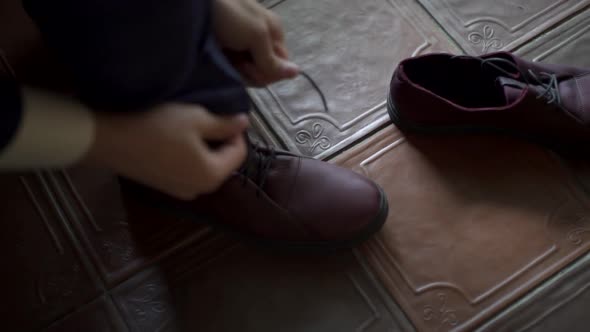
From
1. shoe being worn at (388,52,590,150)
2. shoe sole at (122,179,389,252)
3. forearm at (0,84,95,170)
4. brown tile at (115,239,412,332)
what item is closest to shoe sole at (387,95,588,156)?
shoe being worn at (388,52,590,150)

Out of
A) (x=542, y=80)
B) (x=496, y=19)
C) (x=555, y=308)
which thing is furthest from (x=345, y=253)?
(x=496, y=19)

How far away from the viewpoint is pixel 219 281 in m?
0.78

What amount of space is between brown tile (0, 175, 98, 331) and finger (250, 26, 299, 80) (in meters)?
0.48

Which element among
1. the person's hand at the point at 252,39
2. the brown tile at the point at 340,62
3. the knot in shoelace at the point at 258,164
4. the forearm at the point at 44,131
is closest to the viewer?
the forearm at the point at 44,131

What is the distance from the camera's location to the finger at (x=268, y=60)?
0.54 m

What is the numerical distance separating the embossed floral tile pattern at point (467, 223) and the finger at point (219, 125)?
368mm

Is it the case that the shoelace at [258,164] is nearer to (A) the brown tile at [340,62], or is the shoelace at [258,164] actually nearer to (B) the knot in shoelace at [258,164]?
(B) the knot in shoelace at [258,164]

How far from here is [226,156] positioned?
0.50 meters

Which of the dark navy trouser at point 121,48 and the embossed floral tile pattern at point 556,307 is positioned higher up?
the dark navy trouser at point 121,48

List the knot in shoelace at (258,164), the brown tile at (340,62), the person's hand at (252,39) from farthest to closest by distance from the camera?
the brown tile at (340,62), the knot in shoelace at (258,164), the person's hand at (252,39)

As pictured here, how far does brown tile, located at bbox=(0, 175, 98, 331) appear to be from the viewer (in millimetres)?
773

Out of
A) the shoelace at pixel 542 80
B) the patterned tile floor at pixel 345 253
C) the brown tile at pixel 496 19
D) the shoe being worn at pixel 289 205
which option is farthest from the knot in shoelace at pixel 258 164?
the brown tile at pixel 496 19

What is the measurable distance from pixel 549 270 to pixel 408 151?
0.30m

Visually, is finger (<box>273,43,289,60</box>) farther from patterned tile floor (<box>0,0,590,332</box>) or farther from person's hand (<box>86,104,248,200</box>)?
patterned tile floor (<box>0,0,590,332</box>)
